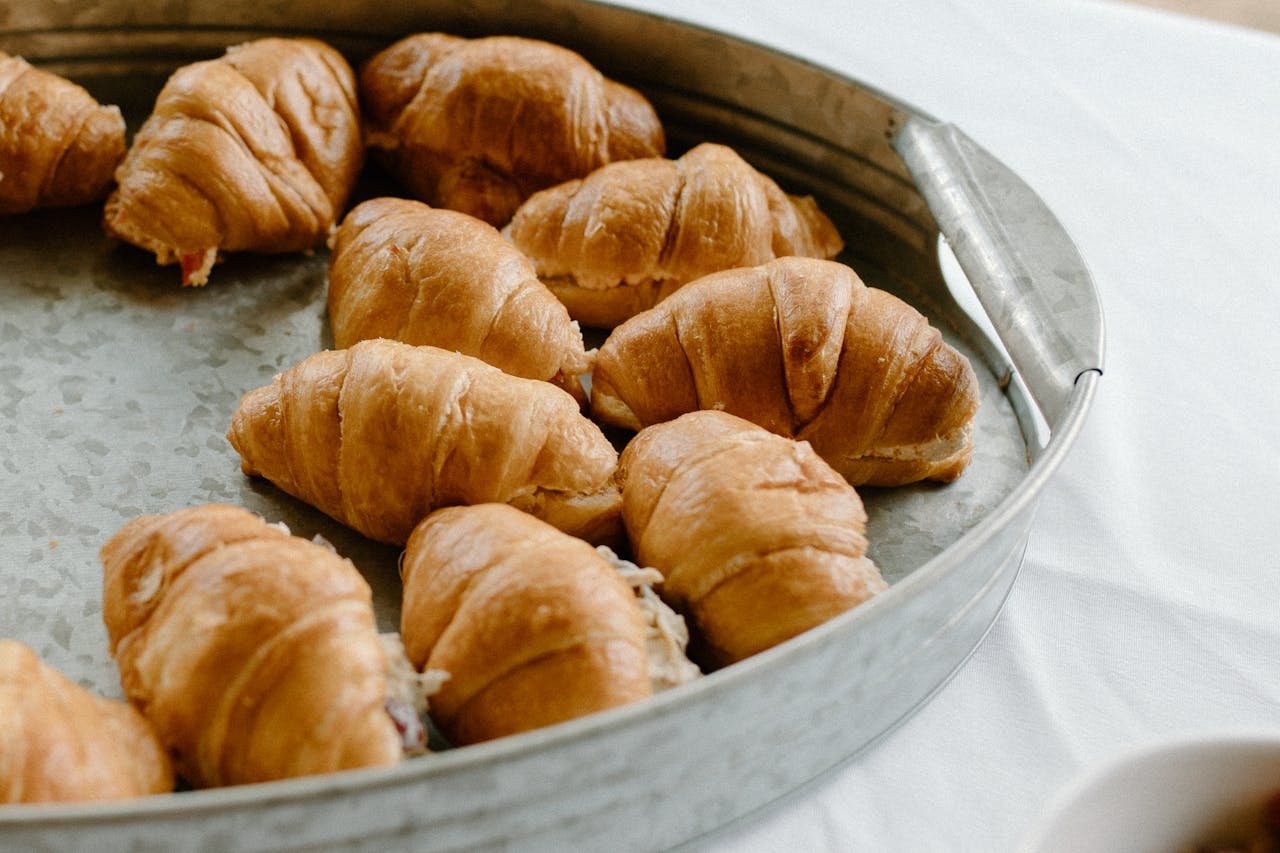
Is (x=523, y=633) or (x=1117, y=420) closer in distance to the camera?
(x=523, y=633)

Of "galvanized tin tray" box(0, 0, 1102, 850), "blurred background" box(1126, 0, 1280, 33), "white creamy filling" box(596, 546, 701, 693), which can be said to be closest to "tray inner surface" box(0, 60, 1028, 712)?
"galvanized tin tray" box(0, 0, 1102, 850)

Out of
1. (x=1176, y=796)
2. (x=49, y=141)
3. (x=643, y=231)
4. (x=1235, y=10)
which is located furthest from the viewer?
(x=1235, y=10)

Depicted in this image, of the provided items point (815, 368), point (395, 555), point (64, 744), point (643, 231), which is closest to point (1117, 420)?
point (815, 368)

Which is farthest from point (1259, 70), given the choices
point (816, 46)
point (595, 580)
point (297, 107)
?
point (595, 580)

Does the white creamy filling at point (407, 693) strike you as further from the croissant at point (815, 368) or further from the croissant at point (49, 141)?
the croissant at point (49, 141)

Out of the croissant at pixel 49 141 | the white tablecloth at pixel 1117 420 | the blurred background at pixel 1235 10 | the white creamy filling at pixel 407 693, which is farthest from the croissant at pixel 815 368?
the blurred background at pixel 1235 10

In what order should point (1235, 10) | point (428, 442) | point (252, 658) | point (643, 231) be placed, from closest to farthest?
point (252, 658)
point (428, 442)
point (643, 231)
point (1235, 10)

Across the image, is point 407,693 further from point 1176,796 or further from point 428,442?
point 1176,796
